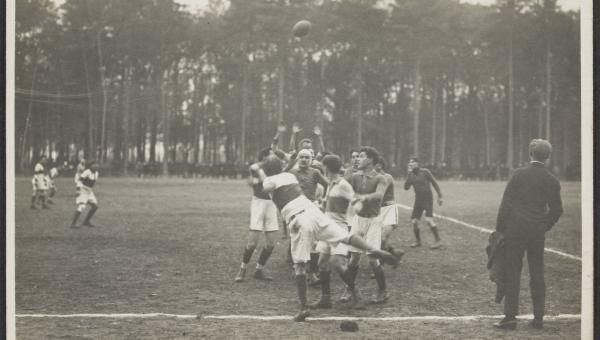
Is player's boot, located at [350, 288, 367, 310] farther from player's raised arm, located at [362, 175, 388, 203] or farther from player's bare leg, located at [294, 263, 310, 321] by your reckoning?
player's raised arm, located at [362, 175, 388, 203]

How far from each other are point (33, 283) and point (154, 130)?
4774cm

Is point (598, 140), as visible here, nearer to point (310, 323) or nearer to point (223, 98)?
point (310, 323)

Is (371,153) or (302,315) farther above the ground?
(371,153)

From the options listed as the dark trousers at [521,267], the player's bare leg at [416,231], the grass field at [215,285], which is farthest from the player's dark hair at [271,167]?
the player's bare leg at [416,231]

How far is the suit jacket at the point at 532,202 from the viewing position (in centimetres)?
684

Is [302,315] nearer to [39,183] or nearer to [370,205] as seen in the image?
[370,205]

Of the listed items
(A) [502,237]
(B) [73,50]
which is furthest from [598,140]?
(B) [73,50]

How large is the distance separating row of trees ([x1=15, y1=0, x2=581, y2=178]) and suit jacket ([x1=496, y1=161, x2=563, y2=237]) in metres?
1.21

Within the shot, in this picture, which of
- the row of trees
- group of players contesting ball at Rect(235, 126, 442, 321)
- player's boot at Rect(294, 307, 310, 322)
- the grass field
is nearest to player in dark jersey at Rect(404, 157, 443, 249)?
the grass field

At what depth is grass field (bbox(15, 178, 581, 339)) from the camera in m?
6.63

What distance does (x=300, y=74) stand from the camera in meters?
39.2

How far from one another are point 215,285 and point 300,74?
103ft

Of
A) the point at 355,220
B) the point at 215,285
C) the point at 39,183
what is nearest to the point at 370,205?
the point at 355,220

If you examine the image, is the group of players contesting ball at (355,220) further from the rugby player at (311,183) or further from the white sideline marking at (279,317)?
the white sideline marking at (279,317)
